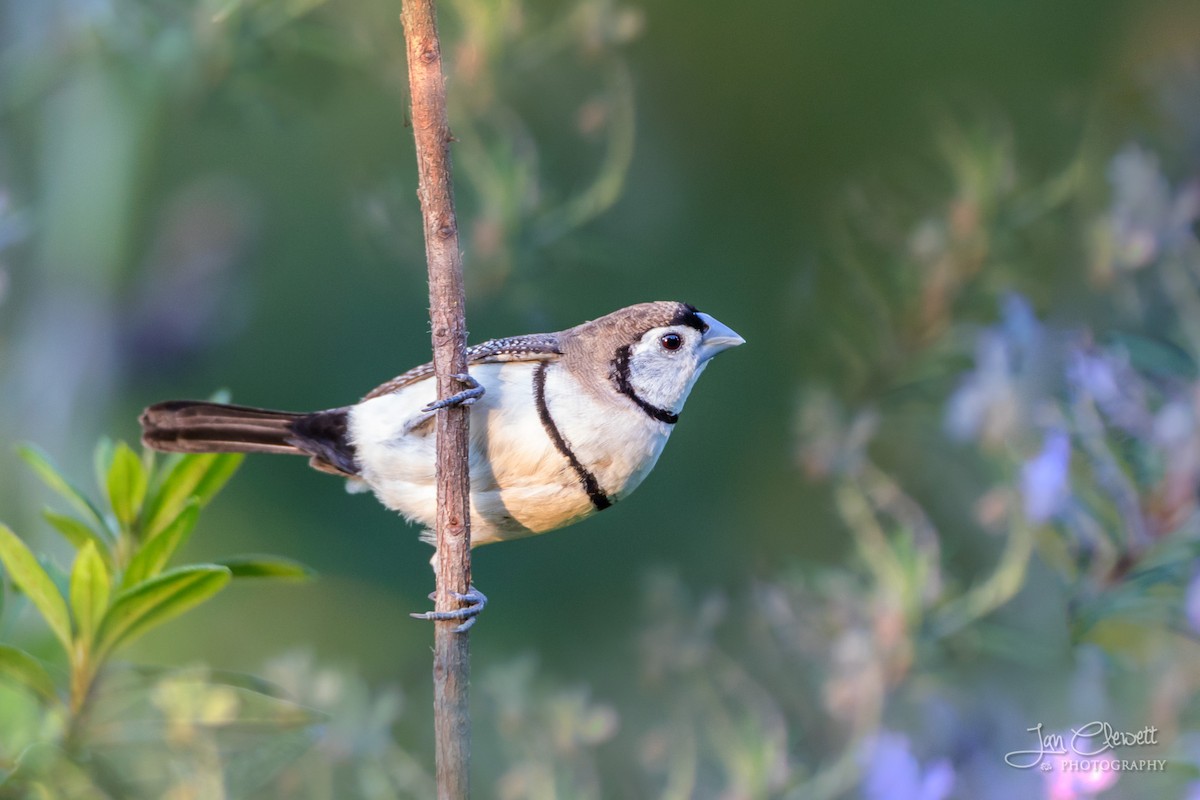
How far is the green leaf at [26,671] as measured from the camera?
110 centimetres

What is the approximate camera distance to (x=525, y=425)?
173cm

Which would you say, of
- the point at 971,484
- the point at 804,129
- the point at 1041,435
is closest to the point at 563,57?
the point at 804,129

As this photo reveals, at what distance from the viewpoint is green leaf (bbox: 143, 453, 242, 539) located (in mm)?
1319

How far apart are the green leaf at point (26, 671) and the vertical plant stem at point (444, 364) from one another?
39 cm

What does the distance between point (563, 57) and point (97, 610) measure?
9.71 ft

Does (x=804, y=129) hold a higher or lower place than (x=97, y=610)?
higher

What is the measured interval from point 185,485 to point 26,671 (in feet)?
0.93

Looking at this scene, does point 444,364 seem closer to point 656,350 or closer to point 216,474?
point 216,474

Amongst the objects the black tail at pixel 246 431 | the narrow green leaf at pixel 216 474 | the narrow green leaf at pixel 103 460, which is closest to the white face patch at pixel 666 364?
the black tail at pixel 246 431

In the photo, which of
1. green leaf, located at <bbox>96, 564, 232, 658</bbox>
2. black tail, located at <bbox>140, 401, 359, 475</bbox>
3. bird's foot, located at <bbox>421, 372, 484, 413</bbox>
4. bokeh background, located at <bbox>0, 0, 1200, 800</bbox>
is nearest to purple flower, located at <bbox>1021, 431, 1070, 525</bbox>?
bokeh background, located at <bbox>0, 0, 1200, 800</bbox>

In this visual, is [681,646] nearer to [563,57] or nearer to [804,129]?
[563,57]

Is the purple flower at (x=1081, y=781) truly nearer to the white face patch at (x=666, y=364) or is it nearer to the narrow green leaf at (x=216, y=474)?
the white face patch at (x=666, y=364)

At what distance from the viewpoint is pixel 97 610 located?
3.84 ft

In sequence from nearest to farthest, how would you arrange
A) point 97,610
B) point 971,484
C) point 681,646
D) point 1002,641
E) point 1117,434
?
point 97,610 < point 1117,434 < point 1002,641 < point 681,646 < point 971,484
